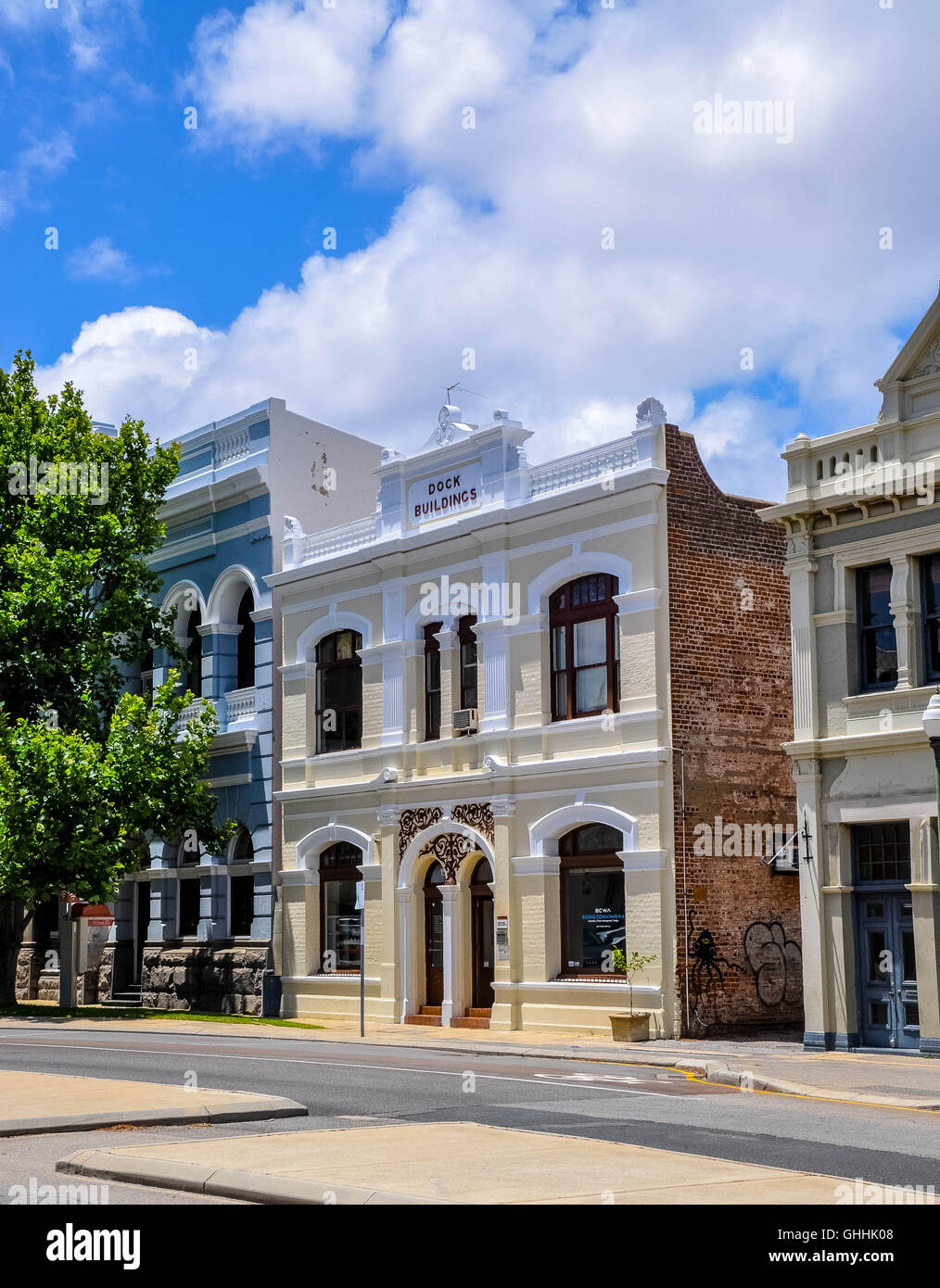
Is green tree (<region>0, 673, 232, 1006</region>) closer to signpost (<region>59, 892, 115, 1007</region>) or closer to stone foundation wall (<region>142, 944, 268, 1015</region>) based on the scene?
signpost (<region>59, 892, 115, 1007</region>)

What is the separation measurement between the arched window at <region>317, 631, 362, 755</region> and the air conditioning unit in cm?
334

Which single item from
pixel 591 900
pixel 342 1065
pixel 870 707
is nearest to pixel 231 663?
pixel 591 900

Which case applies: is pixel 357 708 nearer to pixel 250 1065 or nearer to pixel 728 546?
pixel 728 546

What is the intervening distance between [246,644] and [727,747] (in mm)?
12987

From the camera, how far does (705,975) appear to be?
25391 millimetres

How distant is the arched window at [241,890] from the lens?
34406 mm

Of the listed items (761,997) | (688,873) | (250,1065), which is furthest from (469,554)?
(250,1065)

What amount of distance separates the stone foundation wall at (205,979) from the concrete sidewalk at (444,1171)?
2215 centimetres

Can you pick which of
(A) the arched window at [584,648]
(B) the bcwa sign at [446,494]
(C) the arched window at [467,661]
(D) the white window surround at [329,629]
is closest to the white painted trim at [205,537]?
(D) the white window surround at [329,629]

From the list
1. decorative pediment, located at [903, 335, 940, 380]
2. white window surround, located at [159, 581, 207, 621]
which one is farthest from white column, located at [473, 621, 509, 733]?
white window surround, located at [159, 581, 207, 621]

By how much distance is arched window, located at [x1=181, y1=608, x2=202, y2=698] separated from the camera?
36.5 m

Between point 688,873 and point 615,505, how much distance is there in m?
6.03

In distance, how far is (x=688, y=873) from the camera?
2552 cm

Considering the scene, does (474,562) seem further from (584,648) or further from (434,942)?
(434,942)
